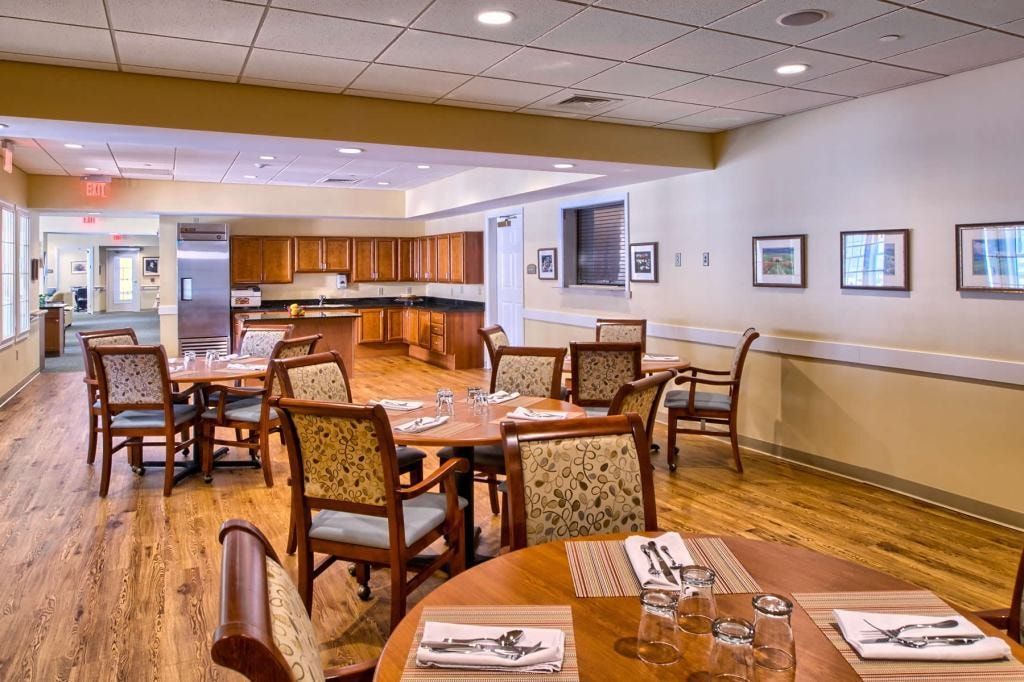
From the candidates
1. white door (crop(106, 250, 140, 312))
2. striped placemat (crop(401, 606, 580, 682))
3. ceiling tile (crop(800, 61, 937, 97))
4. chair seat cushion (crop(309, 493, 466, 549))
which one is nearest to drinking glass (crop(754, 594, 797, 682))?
striped placemat (crop(401, 606, 580, 682))

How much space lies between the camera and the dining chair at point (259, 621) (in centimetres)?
93

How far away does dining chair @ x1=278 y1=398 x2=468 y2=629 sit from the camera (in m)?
2.60

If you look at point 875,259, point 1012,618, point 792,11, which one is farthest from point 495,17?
point 875,259

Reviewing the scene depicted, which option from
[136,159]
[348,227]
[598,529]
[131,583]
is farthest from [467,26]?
[348,227]

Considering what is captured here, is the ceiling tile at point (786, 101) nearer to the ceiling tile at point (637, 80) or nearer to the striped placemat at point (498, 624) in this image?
the ceiling tile at point (637, 80)

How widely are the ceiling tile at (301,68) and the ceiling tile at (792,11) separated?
1.92 meters

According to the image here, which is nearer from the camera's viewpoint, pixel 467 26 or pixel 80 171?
pixel 467 26

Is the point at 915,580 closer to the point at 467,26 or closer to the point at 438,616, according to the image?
the point at 438,616

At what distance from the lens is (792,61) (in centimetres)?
396

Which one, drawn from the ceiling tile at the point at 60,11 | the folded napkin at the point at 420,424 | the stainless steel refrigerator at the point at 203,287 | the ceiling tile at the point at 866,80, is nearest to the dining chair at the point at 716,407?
the ceiling tile at the point at 866,80

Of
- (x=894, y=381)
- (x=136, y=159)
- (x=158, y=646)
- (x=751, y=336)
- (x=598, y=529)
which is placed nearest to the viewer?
(x=598, y=529)

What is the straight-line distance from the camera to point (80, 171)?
28.1 feet

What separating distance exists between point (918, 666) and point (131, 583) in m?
3.29

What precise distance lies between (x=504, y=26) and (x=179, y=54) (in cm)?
169
